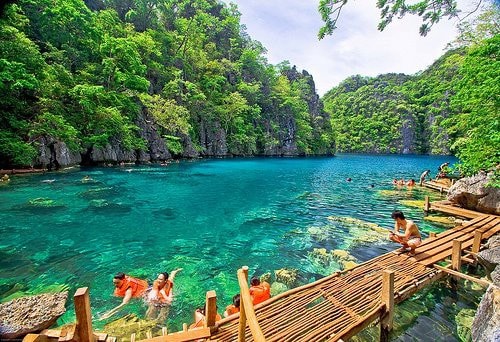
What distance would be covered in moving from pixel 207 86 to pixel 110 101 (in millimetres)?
23895

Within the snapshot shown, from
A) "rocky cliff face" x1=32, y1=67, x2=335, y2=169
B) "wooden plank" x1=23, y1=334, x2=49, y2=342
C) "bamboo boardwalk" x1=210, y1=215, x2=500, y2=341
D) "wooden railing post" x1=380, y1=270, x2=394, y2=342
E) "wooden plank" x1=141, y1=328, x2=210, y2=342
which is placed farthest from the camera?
"rocky cliff face" x1=32, y1=67, x2=335, y2=169

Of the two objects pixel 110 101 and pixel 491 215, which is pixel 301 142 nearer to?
pixel 110 101

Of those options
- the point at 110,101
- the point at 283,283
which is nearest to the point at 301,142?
the point at 110,101

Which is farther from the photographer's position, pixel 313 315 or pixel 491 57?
pixel 491 57

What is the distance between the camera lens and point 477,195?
46.2 feet

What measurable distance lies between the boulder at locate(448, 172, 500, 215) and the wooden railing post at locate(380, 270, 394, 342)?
11.3 metres

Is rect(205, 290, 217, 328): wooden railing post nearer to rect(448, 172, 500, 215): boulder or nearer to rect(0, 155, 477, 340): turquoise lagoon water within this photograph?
rect(0, 155, 477, 340): turquoise lagoon water

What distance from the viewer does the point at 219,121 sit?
5269 cm

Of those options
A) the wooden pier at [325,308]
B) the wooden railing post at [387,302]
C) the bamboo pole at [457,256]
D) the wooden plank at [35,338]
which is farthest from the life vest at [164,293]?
the bamboo pole at [457,256]

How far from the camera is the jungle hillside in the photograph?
65.6ft

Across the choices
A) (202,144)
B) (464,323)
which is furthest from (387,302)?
(202,144)

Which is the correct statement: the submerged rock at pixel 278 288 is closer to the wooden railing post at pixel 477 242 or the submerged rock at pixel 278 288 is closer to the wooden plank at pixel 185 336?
the wooden plank at pixel 185 336

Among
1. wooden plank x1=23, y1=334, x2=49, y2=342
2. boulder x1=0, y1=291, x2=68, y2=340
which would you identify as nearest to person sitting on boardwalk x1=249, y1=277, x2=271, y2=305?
boulder x1=0, y1=291, x2=68, y2=340

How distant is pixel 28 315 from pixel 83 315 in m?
1.25
